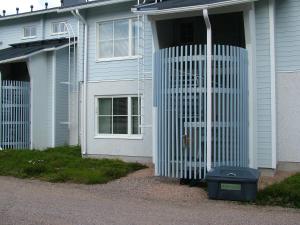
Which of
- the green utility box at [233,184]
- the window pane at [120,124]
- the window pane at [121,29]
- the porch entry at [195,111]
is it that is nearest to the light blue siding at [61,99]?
the window pane at [121,29]

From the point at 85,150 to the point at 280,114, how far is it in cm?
701

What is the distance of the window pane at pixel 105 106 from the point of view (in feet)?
56.5

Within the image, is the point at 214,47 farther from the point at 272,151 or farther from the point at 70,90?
the point at 70,90

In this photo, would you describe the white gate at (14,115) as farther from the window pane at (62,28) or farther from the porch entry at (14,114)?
the window pane at (62,28)

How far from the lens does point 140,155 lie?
16438 mm

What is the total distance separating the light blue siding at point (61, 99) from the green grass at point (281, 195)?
11.9 m

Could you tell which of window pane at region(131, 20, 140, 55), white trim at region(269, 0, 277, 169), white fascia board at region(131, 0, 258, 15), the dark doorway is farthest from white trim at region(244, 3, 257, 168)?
window pane at region(131, 20, 140, 55)

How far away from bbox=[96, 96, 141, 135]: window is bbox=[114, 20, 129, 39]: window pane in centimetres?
212

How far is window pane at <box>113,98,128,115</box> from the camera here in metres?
16.9

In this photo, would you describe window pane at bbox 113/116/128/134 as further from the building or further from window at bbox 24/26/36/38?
window at bbox 24/26/36/38

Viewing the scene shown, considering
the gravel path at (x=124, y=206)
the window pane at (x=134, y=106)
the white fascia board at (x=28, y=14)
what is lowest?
the gravel path at (x=124, y=206)

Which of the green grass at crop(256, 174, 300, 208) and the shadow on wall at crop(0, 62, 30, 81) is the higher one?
the shadow on wall at crop(0, 62, 30, 81)

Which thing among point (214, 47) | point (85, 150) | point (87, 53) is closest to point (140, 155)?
point (85, 150)

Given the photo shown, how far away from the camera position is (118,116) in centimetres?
1702
